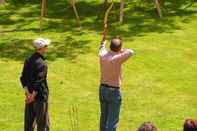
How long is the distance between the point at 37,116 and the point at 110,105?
151 cm

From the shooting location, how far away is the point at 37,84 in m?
11.0

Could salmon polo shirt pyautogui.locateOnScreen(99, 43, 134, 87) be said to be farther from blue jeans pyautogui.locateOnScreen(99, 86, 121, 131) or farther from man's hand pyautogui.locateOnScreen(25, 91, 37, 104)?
man's hand pyautogui.locateOnScreen(25, 91, 37, 104)

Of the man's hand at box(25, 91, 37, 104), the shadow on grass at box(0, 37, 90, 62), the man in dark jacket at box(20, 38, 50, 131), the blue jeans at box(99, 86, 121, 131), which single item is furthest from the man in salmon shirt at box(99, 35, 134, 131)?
the shadow on grass at box(0, 37, 90, 62)

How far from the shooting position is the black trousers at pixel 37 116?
36.9ft

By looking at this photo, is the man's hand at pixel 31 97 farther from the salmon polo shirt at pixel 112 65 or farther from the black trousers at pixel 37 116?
the salmon polo shirt at pixel 112 65

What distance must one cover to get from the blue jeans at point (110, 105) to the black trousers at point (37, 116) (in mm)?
1188

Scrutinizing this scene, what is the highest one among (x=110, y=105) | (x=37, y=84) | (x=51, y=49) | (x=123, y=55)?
(x=123, y=55)

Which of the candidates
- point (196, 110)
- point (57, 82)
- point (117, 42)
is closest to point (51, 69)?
point (57, 82)

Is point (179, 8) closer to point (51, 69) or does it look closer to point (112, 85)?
point (51, 69)

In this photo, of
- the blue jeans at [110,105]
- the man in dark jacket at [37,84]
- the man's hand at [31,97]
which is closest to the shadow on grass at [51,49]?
the blue jeans at [110,105]

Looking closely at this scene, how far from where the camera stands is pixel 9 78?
647 inches

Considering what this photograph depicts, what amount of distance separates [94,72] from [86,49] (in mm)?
2086

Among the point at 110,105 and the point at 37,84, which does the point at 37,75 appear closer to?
the point at 37,84

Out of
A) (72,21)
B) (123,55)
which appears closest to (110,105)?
(123,55)
